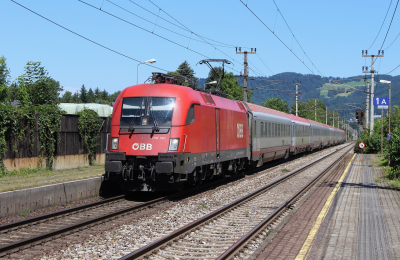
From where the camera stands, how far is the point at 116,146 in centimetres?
1255

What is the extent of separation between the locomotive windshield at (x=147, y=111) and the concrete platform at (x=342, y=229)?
4641 mm

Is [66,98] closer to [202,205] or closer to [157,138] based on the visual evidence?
[157,138]

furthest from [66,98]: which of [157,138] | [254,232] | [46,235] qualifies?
[254,232]

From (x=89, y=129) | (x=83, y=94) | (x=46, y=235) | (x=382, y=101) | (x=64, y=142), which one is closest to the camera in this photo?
(x=46, y=235)

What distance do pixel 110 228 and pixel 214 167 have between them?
717 centimetres

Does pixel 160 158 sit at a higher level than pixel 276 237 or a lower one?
higher

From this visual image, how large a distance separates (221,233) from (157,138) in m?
4.31

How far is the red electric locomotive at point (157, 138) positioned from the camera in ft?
39.5

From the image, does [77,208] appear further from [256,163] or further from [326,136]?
[326,136]

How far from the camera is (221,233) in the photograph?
8633 mm

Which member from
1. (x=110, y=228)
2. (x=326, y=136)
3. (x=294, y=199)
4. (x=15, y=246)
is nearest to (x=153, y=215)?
(x=110, y=228)

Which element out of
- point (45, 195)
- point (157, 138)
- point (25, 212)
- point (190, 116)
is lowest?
point (25, 212)

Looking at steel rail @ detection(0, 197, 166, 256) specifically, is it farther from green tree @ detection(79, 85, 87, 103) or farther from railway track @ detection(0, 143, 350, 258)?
green tree @ detection(79, 85, 87, 103)

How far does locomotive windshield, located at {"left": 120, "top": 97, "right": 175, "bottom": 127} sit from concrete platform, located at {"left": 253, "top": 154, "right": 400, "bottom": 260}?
464cm
